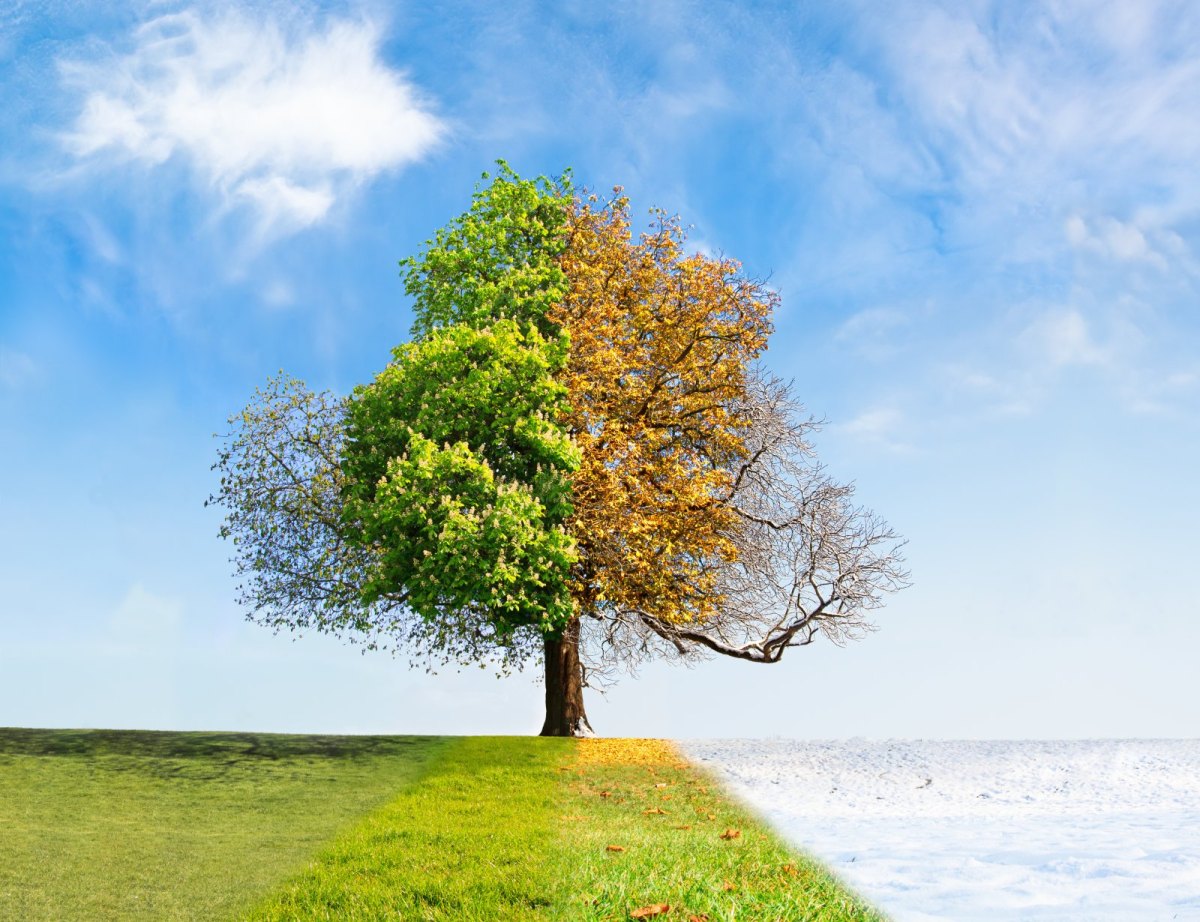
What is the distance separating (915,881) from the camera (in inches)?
352

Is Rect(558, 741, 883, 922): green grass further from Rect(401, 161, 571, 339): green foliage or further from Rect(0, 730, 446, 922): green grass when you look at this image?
Rect(401, 161, 571, 339): green foliage

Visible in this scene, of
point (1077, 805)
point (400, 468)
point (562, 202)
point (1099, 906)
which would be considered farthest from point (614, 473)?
point (1099, 906)

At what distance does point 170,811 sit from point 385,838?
15.4ft

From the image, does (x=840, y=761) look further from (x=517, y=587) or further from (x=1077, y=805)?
(x=517, y=587)

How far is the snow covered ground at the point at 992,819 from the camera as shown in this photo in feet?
27.3

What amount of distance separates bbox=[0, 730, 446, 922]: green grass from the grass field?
4cm

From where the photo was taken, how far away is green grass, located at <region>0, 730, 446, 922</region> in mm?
9992

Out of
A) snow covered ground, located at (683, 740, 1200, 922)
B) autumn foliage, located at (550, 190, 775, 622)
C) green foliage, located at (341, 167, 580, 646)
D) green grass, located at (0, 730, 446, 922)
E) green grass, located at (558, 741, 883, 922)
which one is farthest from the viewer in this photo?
→ autumn foliage, located at (550, 190, 775, 622)

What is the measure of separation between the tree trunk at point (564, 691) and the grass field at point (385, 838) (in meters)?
2.35

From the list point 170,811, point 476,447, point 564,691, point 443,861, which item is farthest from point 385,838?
point 564,691

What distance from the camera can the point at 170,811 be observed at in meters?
14.4

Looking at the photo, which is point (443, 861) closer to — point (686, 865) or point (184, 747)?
point (686, 865)

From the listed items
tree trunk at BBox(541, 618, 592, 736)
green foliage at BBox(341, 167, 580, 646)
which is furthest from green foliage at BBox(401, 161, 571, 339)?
tree trunk at BBox(541, 618, 592, 736)

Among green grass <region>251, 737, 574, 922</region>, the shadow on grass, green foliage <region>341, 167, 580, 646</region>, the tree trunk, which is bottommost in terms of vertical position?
green grass <region>251, 737, 574, 922</region>
